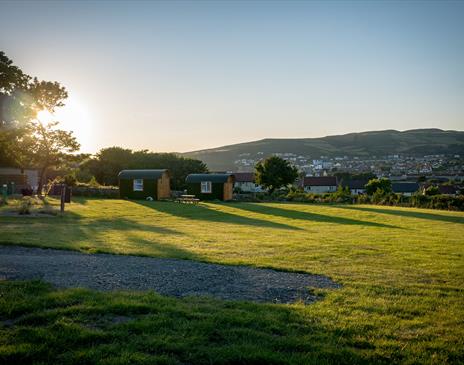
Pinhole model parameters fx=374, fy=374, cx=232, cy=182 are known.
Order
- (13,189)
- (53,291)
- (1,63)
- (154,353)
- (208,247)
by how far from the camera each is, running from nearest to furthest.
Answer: (154,353), (53,291), (208,247), (1,63), (13,189)

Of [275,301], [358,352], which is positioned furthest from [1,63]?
[358,352]

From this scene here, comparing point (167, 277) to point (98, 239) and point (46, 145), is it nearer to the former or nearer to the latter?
point (98, 239)

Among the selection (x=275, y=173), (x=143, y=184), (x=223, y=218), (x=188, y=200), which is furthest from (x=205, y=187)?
(x=223, y=218)

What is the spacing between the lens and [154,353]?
14.9 feet

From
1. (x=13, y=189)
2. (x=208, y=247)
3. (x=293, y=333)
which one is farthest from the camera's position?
(x=13, y=189)

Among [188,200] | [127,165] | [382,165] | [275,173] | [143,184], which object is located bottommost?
[188,200]

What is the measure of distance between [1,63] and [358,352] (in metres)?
22.9

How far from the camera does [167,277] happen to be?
829cm

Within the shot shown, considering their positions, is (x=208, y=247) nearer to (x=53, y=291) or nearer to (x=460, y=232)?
(x=53, y=291)

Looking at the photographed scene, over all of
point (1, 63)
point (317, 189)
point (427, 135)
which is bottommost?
point (317, 189)

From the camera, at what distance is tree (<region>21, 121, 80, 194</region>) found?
38.7 meters

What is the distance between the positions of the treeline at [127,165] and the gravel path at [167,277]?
5022cm

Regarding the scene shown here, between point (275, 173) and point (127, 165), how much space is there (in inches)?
973

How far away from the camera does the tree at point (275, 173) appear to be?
59594mm
